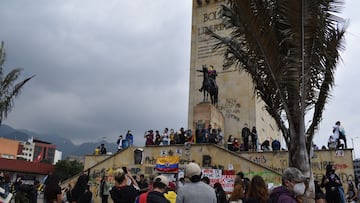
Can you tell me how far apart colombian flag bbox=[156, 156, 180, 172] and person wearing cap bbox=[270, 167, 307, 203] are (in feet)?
42.8

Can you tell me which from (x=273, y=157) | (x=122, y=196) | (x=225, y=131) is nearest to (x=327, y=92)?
(x=122, y=196)

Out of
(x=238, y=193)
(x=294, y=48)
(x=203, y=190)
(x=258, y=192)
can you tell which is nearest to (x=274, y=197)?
(x=258, y=192)

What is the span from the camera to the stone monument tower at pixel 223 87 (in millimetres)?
24859

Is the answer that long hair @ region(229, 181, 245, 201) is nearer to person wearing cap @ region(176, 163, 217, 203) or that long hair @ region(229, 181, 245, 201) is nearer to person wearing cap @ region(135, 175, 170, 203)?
person wearing cap @ region(176, 163, 217, 203)

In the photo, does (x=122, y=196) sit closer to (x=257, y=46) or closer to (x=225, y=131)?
(x=257, y=46)

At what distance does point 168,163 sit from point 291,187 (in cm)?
1344

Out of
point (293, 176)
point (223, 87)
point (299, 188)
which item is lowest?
point (299, 188)

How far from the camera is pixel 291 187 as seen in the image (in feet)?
11.3

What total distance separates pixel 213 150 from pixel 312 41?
33.0ft

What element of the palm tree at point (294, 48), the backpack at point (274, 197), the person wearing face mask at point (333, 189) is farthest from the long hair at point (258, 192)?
the person wearing face mask at point (333, 189)

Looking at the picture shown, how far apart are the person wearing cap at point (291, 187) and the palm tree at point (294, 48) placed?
3.16 meters

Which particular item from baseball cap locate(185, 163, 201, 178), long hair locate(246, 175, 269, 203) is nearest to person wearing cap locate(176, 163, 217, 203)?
baseball cap locate(185, 163, 201, 178)

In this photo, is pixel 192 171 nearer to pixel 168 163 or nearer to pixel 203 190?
pixel 203 190

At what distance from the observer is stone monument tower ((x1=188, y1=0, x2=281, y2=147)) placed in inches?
979
